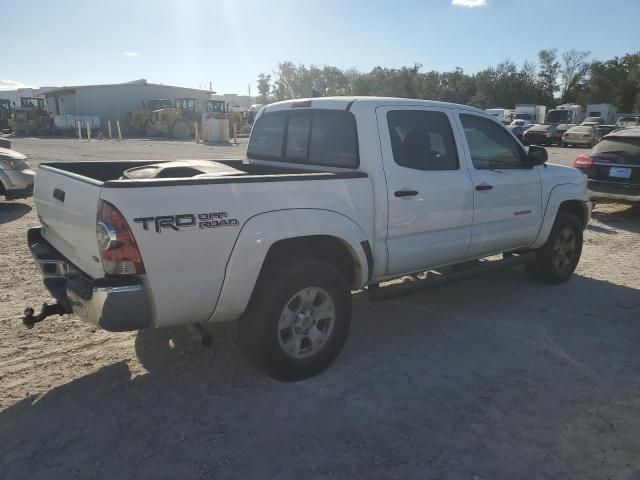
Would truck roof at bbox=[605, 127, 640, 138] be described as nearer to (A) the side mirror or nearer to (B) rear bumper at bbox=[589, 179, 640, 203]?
(B) rear bumper at bbox=[589, 179, 640, 203]

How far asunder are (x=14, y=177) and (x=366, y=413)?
321 inches

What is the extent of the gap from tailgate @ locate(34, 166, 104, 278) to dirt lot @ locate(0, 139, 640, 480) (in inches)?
34.6

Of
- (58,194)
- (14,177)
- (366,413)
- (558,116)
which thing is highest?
(558,116)

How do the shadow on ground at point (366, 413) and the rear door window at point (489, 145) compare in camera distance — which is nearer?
the shadow on ground at point (366, 413)

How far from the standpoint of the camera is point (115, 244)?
2680 mm

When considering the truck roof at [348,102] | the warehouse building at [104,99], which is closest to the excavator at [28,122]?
the warehouse building at [104,99]

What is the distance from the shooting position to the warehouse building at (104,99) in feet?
153

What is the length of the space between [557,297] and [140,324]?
4.36 m

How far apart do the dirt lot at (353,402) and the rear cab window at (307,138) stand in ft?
5.10

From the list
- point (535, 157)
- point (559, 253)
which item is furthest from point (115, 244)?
point (559, 253)

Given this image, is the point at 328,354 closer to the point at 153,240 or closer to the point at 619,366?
the point at 153,240

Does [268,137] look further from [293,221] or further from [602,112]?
[602,112]

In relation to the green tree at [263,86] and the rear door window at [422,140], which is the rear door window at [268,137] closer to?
the rear door window at [422,140]

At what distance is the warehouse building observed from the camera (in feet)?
153
